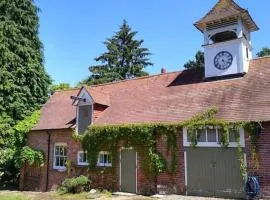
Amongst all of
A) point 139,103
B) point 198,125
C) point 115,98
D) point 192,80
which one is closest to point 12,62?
point 115,98

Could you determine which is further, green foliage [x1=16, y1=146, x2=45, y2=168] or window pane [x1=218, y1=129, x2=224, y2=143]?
green foliage [x1=16, y1=146, x2=45, y2=168]

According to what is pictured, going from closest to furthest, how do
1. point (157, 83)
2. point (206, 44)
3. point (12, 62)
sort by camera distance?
point (206, 44), point (157, 83), point (12, 62)

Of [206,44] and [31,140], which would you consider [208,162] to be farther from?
[31,140]

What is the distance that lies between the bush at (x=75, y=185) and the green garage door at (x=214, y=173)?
610 cm

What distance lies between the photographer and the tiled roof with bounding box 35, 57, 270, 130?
16.6 metres

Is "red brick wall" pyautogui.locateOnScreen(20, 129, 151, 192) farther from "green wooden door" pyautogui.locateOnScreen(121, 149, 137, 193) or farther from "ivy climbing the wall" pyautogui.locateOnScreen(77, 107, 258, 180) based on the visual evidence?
"ivy climbing the wall" pyautogui.locateOnScreen(77, 107, 258, 180)

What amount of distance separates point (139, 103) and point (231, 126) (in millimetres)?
6864

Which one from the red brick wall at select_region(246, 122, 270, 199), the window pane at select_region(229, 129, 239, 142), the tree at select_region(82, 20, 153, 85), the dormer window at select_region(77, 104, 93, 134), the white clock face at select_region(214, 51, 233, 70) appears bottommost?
the red brick wall at select_region(246, 122, 270, 199)

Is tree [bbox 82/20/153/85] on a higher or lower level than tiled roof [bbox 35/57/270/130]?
higher

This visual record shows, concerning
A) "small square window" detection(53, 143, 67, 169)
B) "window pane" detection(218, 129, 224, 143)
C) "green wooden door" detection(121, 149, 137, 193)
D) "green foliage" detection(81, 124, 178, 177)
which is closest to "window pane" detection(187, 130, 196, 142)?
"green foliage" detection(81, 124, 178, 177)

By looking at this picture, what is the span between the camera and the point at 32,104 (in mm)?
28781

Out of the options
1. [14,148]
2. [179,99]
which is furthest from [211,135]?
[14,148]

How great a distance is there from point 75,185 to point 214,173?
774 centimetres

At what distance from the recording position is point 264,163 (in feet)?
49.1
